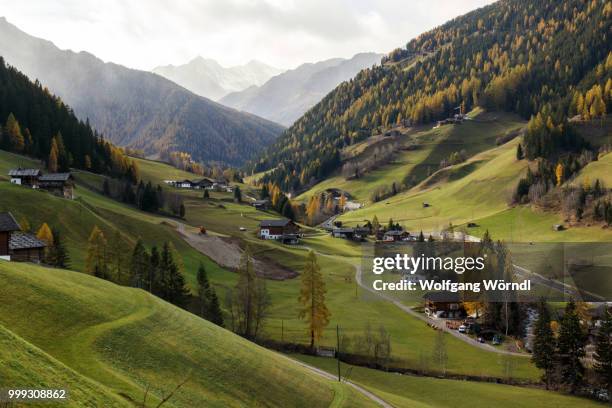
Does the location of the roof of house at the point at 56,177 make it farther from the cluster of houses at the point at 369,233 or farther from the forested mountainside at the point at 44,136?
the cluster of houses at the point at 369,233

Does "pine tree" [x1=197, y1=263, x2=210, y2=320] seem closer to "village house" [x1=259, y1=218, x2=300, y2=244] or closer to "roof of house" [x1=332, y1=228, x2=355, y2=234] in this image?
"village house" [x1=259, y1=218, x2=300, y2=244]

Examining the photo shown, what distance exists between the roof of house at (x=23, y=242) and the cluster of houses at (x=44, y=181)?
59515 millimetres

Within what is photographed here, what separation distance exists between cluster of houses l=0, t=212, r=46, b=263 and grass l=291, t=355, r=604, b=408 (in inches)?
1529

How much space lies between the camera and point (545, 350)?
7419cm

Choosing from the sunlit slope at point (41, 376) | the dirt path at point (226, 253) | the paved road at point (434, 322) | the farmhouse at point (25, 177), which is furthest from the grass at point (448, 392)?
the farmhouse at point (25, 177)

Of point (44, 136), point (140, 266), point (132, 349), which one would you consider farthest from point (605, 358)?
point (44, 136)

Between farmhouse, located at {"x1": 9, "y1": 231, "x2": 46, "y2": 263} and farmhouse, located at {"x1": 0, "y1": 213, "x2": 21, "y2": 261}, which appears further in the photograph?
farmhouse, located at {"x1": 9, "y1": 231, "x2": 46, "y2": 263}

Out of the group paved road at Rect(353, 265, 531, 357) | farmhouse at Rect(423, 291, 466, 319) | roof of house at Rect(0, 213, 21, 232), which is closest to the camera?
roof of house at Rect(0, 213, 21, 232)

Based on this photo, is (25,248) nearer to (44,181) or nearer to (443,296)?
(44,181)

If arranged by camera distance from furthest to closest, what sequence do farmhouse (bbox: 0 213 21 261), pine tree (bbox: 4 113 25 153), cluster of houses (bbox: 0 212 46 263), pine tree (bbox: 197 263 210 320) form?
pine tree (bbox: 4 113 25 153)
pine tree (bbox: 197 263 210 320)
cluster of houses (bbox: 0 212 46 263)
farmhouse (bbox: 0 213 21 261)

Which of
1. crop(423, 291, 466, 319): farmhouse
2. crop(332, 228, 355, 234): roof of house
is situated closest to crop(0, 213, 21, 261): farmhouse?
crop(423, 291, 466, 319): farmhouse

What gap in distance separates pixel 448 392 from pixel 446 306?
37370 millimetres

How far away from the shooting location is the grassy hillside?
3088 cm

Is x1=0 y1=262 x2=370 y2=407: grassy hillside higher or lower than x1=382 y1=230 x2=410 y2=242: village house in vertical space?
lower
